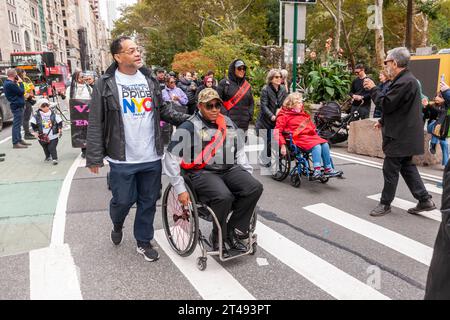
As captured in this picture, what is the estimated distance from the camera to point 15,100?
1019cm

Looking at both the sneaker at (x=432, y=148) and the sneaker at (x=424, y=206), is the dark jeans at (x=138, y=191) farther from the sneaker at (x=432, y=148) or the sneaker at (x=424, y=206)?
the sneaker at (x=432, y=148)

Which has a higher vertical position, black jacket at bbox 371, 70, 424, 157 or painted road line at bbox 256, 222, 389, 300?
black jacket at bbox 371, 70, 424, 157

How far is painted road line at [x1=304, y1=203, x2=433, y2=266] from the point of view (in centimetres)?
391

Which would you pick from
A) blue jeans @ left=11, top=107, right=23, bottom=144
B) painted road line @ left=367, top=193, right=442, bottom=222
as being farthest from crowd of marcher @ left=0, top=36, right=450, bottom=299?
blue jeans @ left=11, top=107, right=23, bottom=144

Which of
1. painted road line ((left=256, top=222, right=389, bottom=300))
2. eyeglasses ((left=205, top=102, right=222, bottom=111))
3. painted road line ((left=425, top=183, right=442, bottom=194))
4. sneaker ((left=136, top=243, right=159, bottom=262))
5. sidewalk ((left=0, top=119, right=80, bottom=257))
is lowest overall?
painted road line ((left=425, top=183, right=442, bottom=194))

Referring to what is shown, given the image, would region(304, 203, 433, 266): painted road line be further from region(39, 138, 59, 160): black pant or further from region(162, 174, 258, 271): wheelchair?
region(39, 138, 59, 160): black pant

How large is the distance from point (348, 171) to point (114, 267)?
4.83 meters

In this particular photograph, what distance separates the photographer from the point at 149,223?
392 centimetres

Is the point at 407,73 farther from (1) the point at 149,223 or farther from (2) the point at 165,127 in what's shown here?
(2) the point at 165,127

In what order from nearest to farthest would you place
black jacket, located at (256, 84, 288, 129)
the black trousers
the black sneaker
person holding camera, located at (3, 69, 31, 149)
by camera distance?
1. the black trousers
2. the black sneaker
3. black jacket, located at (256, 84, 288, 129)
4. person holding camera, located at (3, 69, 31, 149)

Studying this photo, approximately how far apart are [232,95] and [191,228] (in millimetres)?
3460

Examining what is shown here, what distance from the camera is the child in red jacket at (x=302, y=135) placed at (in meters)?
5.93

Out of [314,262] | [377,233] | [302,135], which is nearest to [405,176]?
[377,233]

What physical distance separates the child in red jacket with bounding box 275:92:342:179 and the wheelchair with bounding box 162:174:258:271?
237 cm
